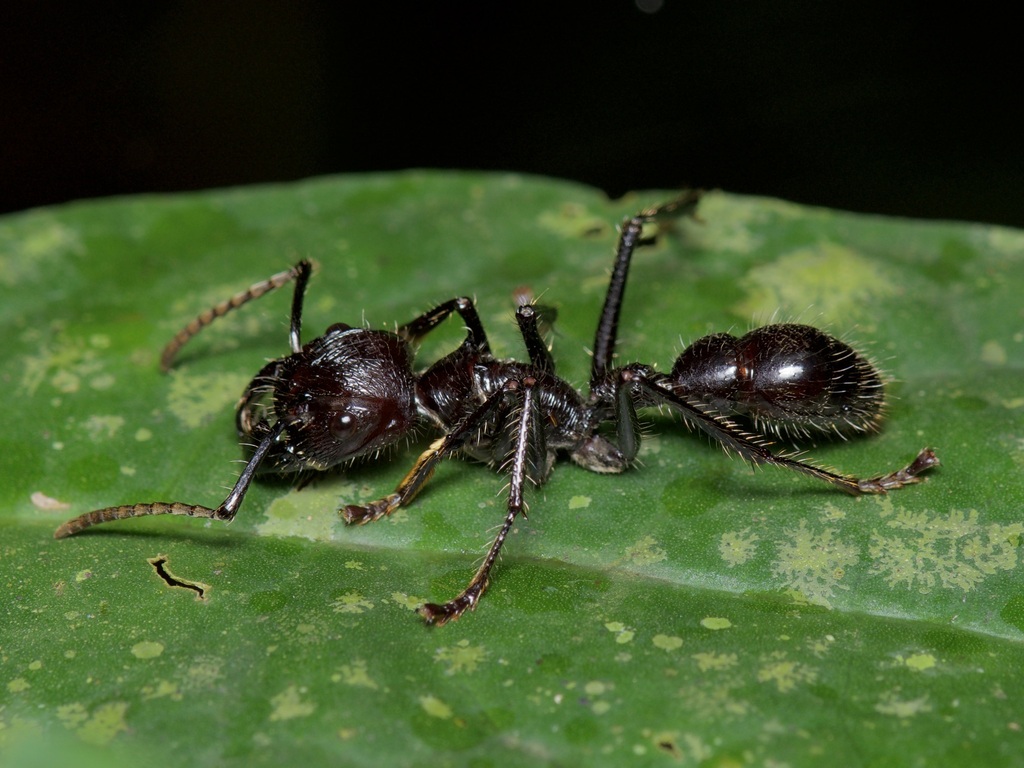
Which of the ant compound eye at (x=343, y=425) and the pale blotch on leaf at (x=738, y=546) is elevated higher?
the ant compound eye at (x=343, y=425)

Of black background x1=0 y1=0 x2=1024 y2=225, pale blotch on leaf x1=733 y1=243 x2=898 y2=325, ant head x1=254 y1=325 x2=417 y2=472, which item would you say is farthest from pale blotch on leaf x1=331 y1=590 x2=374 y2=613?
black background x1=0 y1=0 x2=1024 y2=225

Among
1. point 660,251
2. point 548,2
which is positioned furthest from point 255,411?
point 548,2

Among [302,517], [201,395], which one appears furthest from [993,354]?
[201,395]

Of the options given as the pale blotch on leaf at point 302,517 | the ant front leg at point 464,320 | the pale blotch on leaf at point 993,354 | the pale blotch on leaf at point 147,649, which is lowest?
the pale blotch on leaf at point 147,649

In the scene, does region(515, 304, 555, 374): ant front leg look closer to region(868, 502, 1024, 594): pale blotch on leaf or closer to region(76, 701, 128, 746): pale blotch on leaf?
region(868, 502, 1024, 594): pale blotch on leaf

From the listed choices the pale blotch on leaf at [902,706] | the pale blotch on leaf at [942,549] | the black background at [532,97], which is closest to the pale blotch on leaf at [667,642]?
Result: the pale blotch on leaf at [902,706]

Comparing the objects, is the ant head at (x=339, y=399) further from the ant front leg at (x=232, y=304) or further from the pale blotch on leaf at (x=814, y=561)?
the pale blotch on leaf at (x=814, y=561)

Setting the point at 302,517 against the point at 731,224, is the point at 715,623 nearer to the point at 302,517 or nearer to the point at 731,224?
the point at 302,517

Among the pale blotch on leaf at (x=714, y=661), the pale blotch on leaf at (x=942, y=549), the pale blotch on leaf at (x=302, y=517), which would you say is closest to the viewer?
the pale blotch on leaf at (x=714, y=661)
